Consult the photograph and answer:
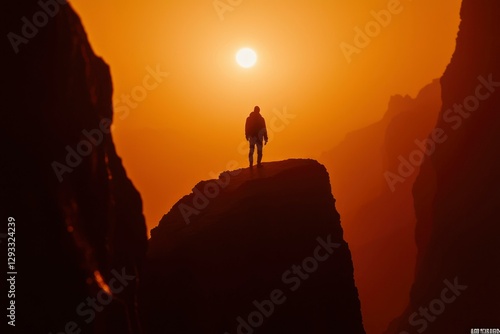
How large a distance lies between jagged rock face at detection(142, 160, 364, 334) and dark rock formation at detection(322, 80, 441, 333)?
6157 cm

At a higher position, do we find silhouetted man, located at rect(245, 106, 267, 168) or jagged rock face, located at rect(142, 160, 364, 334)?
silhouetted man, located at rect(245, 106, 267, 168)

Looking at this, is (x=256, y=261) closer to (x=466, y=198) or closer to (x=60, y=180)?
(x=60, y=180)

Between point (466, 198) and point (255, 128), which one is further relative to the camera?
point (466, 198)

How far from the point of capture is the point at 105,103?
1198 centimetres

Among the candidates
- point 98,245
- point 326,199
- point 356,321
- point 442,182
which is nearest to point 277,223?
point 326,199

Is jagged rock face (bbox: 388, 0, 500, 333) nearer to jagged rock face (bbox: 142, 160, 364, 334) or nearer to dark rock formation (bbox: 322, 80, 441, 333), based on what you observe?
jagged rock face (bbox: 142, 160, 364, 334)

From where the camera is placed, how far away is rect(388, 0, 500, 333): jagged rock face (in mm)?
36062

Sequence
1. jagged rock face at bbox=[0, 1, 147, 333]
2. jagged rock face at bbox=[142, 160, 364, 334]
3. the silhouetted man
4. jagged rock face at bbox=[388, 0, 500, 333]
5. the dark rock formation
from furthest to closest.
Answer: the dark rock formation < jagged rock face at bbox=[388, 0, 500, 333] < the silhouetted man < jagged rock face at bbox=[142, 160, 364, 334] < jagged rock face at bbox=[0, 1, 147, 333]

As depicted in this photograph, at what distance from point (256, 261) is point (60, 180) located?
31.5ft

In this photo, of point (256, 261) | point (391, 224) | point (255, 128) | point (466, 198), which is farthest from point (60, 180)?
point (391, 224)

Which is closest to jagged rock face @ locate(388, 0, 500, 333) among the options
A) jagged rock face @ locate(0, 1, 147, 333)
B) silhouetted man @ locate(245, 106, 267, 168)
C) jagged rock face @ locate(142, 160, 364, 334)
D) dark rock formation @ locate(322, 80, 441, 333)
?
jagged rock face @ locate(142, 160, 364, 334)

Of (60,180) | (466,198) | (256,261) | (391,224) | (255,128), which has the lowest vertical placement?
(256,261)

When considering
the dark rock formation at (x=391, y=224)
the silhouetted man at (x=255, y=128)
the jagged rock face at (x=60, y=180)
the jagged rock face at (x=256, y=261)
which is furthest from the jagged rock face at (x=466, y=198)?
the dark rock formation at (x=391, y=224)

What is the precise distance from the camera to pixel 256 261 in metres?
17.0
